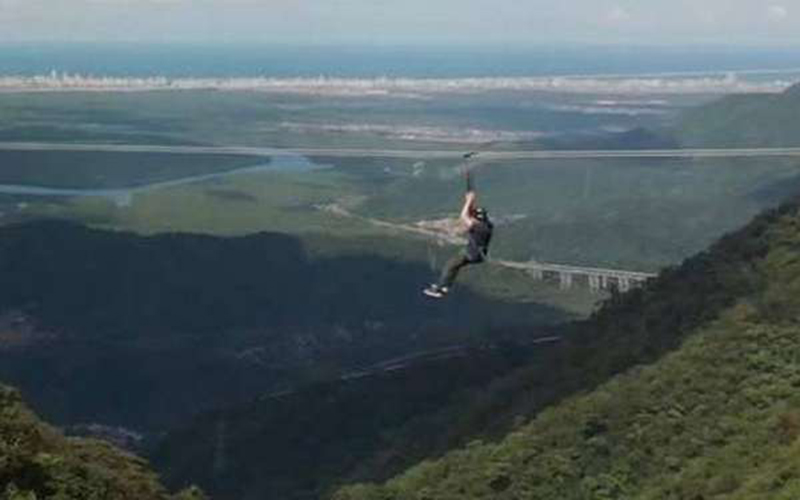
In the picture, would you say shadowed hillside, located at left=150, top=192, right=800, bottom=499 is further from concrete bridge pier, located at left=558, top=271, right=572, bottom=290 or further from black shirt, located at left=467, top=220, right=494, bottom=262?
concrete bridge pier, located at left=558, top=271, right=572, bottom=290

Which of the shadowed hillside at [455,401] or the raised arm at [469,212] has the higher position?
the raised arm at [469,212]

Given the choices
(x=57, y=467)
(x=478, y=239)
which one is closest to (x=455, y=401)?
(x=57, y=467)

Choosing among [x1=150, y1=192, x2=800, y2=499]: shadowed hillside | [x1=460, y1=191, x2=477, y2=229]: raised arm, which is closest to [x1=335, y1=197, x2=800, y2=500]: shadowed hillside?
[x1=150, y1=192, x2=800, y2=499]: shadowed hillside

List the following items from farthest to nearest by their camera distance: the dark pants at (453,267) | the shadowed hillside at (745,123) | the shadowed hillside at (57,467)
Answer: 1. the shadowed hillside at (745,123)
2. the shadowed hillside at (57,467)
3. the dark pants at (453,267)

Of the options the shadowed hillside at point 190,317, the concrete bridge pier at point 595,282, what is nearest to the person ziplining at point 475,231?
the shadowed hillside at point 190,317

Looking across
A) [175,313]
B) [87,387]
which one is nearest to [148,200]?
[175,313]

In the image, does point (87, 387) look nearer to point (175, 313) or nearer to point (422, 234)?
point (175, 313)

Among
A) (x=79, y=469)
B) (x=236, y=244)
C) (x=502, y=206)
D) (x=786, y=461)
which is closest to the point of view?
(x=79, y=469)

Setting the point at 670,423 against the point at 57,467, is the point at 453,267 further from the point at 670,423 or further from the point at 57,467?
the point at 670,423

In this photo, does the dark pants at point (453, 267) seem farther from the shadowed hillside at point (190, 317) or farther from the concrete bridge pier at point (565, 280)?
the concrete bridge pier at point (565, 280)

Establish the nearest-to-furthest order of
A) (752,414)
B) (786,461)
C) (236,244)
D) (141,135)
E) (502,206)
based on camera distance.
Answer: (786,461)
(752,414)
(236,244)
(502,206)
(141,135)

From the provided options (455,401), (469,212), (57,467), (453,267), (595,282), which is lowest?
(595,282)
